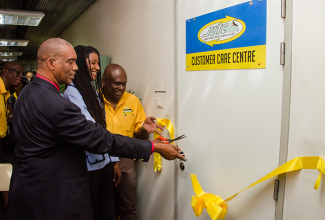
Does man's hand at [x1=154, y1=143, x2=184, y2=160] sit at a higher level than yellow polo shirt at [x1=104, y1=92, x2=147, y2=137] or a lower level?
lower

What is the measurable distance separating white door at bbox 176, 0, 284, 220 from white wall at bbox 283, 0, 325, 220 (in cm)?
8

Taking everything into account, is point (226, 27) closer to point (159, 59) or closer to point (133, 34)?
point (159, 59)

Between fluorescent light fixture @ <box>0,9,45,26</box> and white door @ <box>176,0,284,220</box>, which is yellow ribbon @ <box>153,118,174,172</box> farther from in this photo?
fluorescent light fixture @ <box>0,9,45,26</box>

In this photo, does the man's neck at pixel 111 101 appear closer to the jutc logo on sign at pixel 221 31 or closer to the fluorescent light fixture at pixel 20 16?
the jutc logo on sign at pixel 221 31

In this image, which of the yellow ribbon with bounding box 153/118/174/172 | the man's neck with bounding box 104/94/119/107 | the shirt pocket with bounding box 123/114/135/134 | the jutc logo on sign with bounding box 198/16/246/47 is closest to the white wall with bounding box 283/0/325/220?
the jutc logo on sign with bounding box 198/16/246/47

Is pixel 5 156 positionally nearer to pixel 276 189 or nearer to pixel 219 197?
pixel 219 197

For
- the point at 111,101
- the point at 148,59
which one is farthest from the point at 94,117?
the point at 148,59

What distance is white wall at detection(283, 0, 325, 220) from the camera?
1.06 meters

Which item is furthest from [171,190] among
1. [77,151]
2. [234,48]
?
[234,48]

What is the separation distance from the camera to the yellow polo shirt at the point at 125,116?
2.14m

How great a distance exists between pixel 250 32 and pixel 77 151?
1.25 m

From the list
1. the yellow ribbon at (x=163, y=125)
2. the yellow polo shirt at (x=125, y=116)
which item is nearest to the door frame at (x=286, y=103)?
the yellow ribbon at (x=163, y=125)

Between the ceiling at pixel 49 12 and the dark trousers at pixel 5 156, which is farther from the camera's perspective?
the ceiling at pixel 49 12

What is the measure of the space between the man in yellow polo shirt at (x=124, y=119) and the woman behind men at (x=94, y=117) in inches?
6.2
